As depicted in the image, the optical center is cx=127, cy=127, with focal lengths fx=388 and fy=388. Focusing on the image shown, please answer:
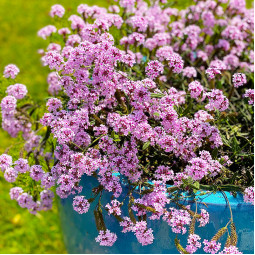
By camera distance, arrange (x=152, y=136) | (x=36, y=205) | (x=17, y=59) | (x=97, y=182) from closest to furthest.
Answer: (x=152, y=136) → (x=97, y=182) → (x=36, y=205) → (x=17, y=59)

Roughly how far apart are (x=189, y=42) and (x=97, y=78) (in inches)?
32.4

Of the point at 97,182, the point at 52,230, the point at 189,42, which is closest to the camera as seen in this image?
the point at 97,182

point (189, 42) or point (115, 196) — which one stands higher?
point (189, 42)

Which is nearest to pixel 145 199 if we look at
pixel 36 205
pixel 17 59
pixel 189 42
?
pixel 36 205

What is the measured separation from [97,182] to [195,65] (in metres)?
0.95

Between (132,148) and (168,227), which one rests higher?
(132,148)

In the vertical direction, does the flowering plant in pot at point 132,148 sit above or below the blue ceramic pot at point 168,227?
above

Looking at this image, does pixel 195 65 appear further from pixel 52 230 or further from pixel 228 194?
pixel 52 230

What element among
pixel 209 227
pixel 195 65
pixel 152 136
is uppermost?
pixel 195 65

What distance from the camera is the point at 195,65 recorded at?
82.9 inches

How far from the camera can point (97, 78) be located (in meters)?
1.37

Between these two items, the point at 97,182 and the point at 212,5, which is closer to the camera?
the point at 97,182

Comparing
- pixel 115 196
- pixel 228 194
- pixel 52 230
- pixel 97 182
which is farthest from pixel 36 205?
pixel 52 230

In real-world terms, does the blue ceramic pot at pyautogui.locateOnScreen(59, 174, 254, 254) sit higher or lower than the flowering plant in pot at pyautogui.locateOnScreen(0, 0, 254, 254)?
lower
